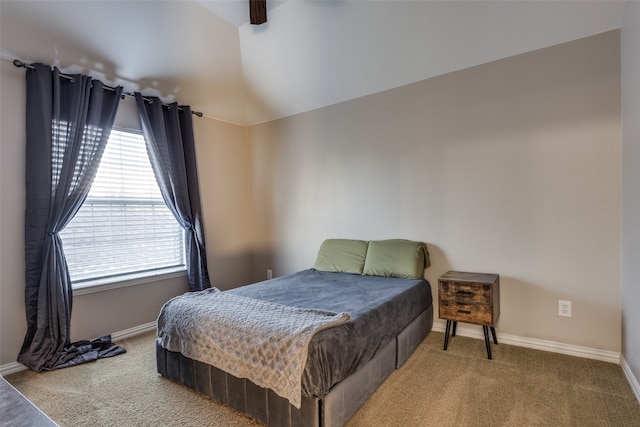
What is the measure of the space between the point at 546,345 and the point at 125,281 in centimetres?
369

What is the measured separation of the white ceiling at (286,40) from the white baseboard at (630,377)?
7.52 ft

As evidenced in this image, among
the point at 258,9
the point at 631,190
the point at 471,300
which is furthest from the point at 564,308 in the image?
the point at 258,9

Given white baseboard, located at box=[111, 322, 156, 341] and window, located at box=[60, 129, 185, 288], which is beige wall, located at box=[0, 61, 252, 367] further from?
window, located at box=[60, 129, 185, 288]

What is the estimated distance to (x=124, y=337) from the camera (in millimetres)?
3080

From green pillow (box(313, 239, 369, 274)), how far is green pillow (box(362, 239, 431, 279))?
3.9 inches

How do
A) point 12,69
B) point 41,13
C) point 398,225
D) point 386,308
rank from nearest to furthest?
point 386,308 → point 41,13 → point 12,69 → point 398,225

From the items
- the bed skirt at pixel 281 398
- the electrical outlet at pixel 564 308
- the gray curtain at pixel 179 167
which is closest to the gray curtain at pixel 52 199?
the gray curtain at pixel 179 167

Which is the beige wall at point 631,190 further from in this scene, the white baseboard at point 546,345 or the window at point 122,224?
the window at point 122,224

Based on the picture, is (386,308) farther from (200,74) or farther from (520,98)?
(200,74)

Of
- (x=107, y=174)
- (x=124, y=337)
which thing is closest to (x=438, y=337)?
(x=124, y=337)

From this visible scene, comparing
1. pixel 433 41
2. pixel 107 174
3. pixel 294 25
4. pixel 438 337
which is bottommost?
pixel 438 337

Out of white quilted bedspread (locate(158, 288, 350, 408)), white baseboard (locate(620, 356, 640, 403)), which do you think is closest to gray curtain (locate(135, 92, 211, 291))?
white quilted bedspread (locate(158, 288, 350, 408))

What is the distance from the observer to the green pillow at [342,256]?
3230 mm

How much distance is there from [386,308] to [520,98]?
6.55 ft
